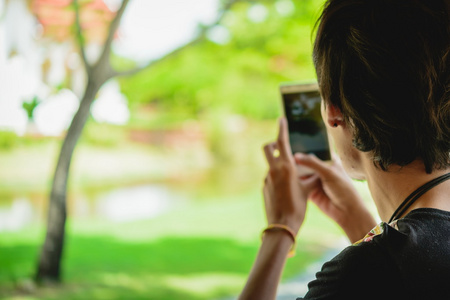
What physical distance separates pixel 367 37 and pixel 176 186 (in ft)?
6.54

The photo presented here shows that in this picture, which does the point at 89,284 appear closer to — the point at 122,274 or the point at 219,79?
the point at 122,274

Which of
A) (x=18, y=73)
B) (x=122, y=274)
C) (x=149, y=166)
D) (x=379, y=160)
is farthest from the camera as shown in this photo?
(x=149, y=166)

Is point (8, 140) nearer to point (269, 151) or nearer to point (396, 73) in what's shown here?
point (269, 151)

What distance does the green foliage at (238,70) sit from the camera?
2260 millimetres

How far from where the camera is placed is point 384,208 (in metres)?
0.58

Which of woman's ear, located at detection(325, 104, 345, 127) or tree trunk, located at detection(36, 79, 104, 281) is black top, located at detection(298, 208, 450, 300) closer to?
woman's ear, located at detection(325, 104, 345, 127)

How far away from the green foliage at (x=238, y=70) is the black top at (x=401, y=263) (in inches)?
71.6

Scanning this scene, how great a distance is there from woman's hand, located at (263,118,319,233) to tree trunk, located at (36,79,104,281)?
55.9 inches

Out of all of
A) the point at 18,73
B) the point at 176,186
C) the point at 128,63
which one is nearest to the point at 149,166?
the point at 176,186

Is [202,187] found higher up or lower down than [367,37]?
higher up

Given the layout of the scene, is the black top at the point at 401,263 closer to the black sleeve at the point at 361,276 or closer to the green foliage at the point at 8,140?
the black sleeve at the point at 361,276

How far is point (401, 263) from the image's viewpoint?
0.46m

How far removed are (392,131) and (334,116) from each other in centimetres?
7

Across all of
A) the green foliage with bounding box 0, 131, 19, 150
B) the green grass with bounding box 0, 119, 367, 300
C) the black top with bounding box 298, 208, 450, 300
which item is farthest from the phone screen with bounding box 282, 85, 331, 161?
the green foliage with bounding box 0, 131, 19, 150
